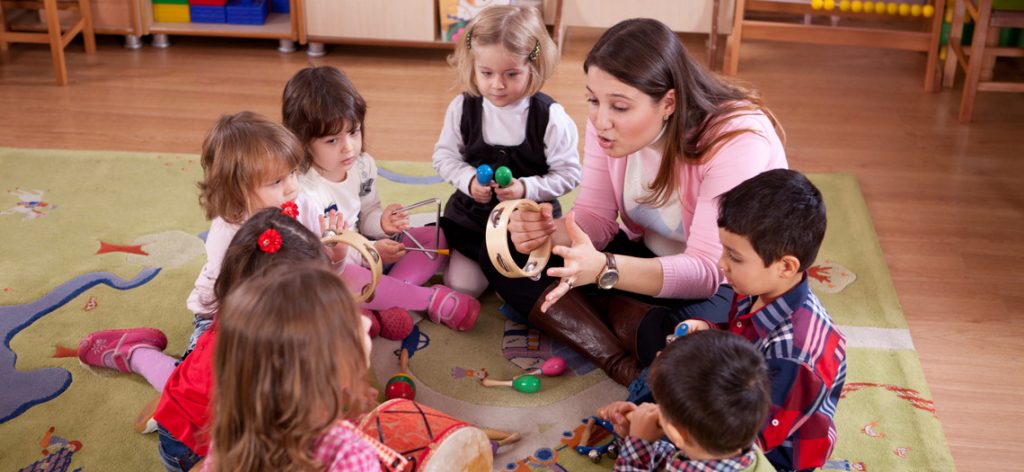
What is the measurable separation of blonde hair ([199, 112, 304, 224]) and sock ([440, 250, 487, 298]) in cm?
55

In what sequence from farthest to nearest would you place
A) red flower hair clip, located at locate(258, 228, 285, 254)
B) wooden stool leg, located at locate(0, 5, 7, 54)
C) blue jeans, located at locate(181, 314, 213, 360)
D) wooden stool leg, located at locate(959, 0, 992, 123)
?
wooden stool leg, located at locate(0, 5, 7, 54) < wooden stool leg, located at locate(959, 0, 992, 123) < blue jeans, located at locate(181, 314, 213, 360) < red flower hair clip, located at locate(258, 228, 285, 254)

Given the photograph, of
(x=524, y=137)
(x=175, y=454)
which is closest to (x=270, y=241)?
(x=175, y=454)

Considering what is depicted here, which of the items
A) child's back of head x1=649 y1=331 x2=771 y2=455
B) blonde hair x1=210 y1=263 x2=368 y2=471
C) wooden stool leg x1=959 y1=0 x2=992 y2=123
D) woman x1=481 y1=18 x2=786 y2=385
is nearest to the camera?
blonde hair x1=210 y1=263 x2=368 y2=471

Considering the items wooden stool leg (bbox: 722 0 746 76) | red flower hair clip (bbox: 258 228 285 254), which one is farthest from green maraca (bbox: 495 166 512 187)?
wooden stool leg (bbox: 722 0 746 76)

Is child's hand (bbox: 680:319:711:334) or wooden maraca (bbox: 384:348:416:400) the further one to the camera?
wooden maraca (bbox: 384:348:416:400)

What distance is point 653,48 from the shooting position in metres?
1.91

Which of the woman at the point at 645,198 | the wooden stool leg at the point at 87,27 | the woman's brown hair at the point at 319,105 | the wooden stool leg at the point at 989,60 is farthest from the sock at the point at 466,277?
the wooden stool leg at the point at 87,27

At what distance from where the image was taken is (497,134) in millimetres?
2424

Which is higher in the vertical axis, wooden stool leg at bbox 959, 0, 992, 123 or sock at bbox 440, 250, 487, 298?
wooden stool leg at bbox 959, 0, 992, 123

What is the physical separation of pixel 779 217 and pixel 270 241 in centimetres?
81

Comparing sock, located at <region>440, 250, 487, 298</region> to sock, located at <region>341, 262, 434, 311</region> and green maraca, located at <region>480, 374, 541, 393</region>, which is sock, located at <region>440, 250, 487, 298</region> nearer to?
sock, located at <region>341, 262, 434, 311</region>

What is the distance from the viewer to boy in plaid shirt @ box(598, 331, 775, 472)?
147 centimetres

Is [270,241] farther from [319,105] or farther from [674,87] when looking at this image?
[674,87]

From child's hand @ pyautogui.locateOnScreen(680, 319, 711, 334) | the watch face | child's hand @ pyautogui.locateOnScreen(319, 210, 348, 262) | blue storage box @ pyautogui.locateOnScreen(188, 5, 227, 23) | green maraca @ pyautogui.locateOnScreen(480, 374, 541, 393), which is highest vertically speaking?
blue storage box @ pyautogui.locateOnScreen(188, 5, 227, 23)
